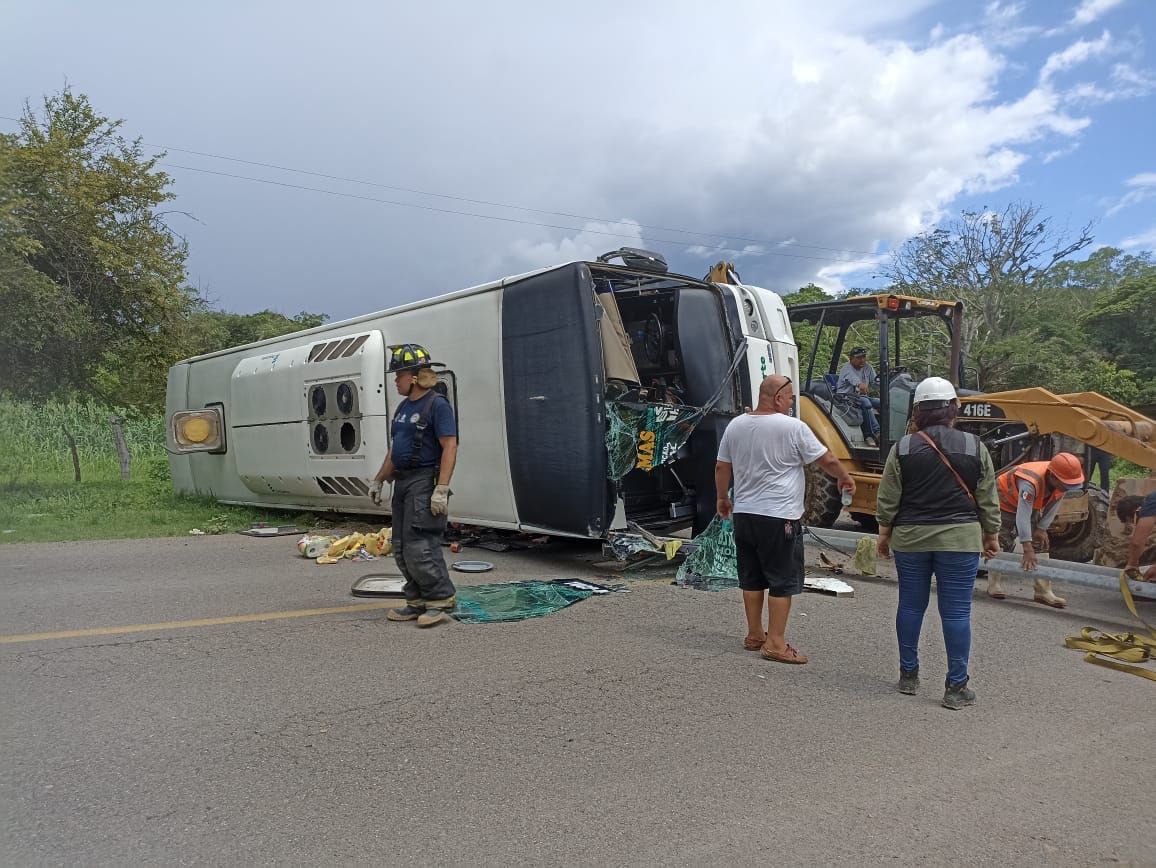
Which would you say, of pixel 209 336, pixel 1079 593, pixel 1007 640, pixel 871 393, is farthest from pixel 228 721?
pixel 209 336

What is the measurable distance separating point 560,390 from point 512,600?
2076 mm

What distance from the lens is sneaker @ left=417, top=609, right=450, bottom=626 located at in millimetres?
5645

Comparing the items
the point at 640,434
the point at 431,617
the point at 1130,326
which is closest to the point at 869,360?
the point at 640,434

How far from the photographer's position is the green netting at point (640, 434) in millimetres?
7434

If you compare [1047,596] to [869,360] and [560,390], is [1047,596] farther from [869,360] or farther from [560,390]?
[869,360]

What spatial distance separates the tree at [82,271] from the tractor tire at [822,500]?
42.1 feet

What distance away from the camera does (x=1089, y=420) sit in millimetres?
7723

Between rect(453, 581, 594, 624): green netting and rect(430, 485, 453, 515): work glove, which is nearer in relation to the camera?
rect(430, 485, 453, 515): work glove

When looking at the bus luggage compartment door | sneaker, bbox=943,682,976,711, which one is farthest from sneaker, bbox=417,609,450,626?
the bus luggage compartment door

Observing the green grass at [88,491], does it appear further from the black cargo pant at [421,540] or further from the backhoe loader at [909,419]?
the backhoe loader at [909,419]

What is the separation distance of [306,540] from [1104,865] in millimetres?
7722

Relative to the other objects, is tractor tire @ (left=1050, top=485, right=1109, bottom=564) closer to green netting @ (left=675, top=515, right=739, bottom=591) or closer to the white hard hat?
green netting @ (left=675, top=515, right=739, bottom=591)

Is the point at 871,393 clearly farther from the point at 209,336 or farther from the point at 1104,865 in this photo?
the point at 209,336

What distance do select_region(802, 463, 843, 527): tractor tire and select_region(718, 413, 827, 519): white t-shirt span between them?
531 cm
